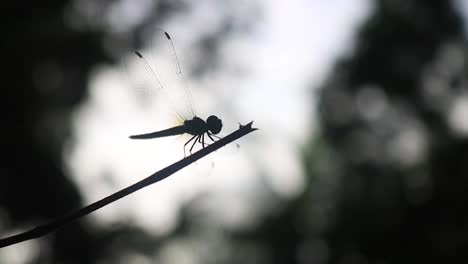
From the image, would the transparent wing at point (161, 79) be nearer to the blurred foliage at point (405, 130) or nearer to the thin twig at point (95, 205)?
the thin twig at point (95, 205)

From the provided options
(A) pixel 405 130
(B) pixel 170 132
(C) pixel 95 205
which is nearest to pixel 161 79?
(B) pixel 170 132

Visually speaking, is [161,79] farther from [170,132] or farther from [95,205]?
[95,205]

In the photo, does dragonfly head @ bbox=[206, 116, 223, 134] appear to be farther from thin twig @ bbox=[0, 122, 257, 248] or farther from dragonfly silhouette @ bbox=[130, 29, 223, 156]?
thin twig @ bbox=[0, 122, 257, 248]

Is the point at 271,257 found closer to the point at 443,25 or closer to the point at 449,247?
the point at 449,247

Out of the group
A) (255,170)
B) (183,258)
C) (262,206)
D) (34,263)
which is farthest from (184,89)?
(262,206)

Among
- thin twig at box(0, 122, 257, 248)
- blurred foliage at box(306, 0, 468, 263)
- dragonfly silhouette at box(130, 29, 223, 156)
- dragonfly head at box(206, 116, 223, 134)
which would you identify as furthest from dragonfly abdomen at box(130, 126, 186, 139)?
blurred foliage at box(306, 0, 468, 263)

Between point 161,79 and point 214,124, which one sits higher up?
point 161,79

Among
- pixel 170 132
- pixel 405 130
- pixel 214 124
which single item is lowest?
pixel 214 124

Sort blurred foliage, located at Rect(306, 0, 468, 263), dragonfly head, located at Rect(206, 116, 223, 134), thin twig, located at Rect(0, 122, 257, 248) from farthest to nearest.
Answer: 1. blurred foliage, located at Rect(306, 0, 468, 263)
2. dragonfly head, located at Rect(206, 116, 223, 134)
3. thin twig, located at Rect(0, 122, 257, 248)

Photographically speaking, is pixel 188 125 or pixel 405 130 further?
pixel 405 130
